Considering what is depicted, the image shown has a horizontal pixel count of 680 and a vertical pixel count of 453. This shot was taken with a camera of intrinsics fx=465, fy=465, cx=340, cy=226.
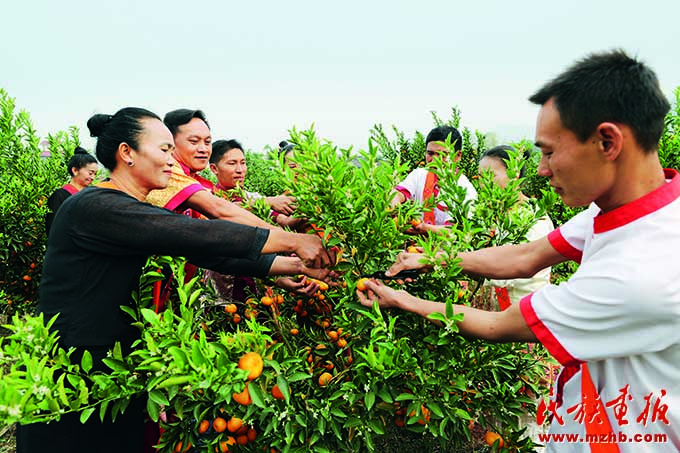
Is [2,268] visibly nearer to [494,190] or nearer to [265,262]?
[265,262]

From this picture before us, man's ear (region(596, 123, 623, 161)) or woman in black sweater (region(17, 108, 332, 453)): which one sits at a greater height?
man's ear (region(596, 123, 623, 161))

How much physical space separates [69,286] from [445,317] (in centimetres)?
152

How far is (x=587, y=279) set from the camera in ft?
4.53

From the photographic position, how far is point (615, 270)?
1.33 meters

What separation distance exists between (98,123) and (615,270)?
230 cm

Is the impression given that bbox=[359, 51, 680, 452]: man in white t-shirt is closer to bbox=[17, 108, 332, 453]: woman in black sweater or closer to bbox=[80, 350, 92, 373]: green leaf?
→ bbox=[17, 108, 332, 453]: woman in black sweater

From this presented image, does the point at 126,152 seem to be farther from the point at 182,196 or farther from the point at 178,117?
the point at 178,117

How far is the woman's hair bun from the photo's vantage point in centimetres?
230

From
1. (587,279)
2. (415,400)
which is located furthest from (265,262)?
(587,279)

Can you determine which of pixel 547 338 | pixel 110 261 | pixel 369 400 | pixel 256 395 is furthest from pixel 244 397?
pixel 547 338

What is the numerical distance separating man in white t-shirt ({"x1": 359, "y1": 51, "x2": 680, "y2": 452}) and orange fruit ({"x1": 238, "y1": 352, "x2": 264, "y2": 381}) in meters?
0.81

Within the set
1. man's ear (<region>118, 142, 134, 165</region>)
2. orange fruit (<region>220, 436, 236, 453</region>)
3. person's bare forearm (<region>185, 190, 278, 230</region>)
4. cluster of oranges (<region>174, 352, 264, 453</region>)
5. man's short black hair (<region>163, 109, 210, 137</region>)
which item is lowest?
orange fruit (<region>220, 436, 236, 453</region>)

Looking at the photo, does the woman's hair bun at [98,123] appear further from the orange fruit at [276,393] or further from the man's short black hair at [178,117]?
the orange fruit at [276,393]

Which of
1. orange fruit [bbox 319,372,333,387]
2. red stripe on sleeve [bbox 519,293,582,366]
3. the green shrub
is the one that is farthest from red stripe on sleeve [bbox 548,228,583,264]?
the green shrub
